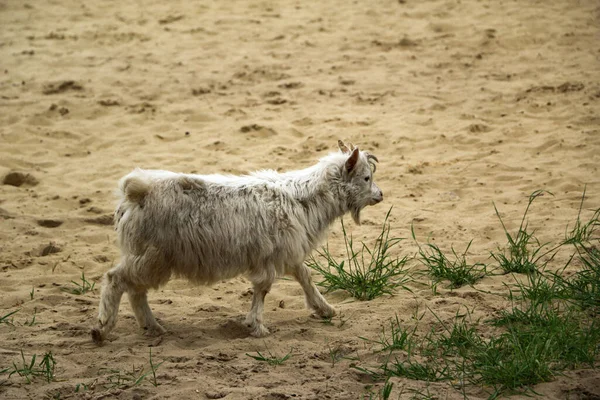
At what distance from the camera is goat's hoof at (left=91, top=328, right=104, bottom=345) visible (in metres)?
5.48

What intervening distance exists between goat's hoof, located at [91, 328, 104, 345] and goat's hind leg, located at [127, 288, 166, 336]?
1.18 feet

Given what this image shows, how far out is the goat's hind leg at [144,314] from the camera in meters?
5.74

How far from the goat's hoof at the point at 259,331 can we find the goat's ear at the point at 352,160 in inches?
55.9

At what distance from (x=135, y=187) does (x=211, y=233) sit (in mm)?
631

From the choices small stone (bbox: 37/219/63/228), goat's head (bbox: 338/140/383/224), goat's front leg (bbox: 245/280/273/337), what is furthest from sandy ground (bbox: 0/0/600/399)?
goat's head (bbox: 338/140/383/224)

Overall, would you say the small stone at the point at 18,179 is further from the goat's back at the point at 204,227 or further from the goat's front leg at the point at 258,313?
the goat's front leg at the point at 258,313

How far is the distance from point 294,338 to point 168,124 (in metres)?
5.52

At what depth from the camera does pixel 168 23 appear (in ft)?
46.1

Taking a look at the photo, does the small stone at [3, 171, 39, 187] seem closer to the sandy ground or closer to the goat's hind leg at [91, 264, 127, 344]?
the sandy ground

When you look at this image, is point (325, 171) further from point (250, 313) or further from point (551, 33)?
point (551, 33)

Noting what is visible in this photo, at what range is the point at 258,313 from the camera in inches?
226

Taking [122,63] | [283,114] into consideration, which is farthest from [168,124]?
[122,63]

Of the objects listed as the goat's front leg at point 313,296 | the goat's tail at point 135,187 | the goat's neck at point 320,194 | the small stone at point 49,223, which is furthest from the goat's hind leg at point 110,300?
the small stone at point 49,223

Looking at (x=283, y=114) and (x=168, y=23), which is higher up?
(x=168, y=23)
